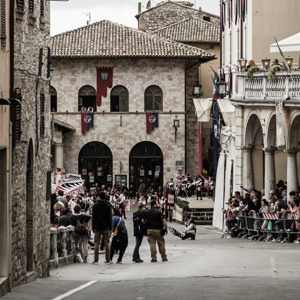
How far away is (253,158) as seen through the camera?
46375 mm

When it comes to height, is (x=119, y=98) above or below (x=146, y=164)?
above

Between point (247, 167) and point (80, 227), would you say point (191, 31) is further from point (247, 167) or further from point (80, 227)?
point (80, 227)

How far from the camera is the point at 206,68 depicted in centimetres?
7769

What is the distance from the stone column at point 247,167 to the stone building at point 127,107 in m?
23.6

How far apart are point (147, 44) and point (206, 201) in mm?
17550

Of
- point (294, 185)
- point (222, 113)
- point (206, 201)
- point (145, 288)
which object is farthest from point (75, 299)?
point (206, 201)

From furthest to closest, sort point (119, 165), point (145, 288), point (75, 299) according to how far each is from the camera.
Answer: point (119, 165), point (145, 288), point (75, 299)

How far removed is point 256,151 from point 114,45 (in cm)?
2659

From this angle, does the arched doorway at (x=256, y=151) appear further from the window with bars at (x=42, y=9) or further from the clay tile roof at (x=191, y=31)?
the clay tile roof at (x=191, y=31)

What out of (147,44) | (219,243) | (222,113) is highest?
(147,44)

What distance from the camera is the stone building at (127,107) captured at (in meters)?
69.8

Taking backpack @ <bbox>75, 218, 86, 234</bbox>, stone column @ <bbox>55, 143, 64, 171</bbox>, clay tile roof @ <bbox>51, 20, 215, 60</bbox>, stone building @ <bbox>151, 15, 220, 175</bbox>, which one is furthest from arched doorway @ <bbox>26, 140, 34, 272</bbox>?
clay tile roof @ <bbox>51, 20, 215, 60</bbox>

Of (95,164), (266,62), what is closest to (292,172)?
(266,62)

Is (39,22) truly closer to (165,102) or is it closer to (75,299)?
(75,299)
